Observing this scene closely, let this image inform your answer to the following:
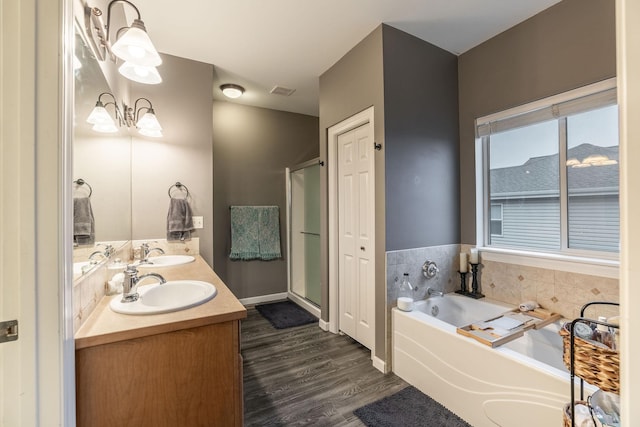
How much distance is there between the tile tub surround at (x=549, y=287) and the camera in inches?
69.4

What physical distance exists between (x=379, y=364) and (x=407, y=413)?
0.49 meters

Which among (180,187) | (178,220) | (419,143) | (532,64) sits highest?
(532,64)

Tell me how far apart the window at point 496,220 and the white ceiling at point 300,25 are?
1.49m

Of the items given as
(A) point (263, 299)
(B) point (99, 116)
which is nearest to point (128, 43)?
(B) point (99, 116)

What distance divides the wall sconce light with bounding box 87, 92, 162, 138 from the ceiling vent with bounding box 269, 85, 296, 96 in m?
1.39

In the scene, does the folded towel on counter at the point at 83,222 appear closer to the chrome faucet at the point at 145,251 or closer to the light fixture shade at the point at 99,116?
the light fixture shade at the point at 99,116

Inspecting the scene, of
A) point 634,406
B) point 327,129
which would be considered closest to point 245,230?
point 327,129

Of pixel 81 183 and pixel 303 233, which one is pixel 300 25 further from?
pixel 303 233

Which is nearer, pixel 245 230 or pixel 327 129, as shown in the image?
pixel 327 129

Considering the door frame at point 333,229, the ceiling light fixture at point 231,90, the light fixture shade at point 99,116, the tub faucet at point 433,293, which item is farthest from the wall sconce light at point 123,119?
the tub faucet at point 433,293

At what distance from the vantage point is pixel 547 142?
216cm

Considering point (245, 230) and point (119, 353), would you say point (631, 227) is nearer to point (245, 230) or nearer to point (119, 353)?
point (119, 353)

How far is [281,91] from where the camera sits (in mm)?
3303

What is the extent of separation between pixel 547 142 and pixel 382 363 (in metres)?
2.19
